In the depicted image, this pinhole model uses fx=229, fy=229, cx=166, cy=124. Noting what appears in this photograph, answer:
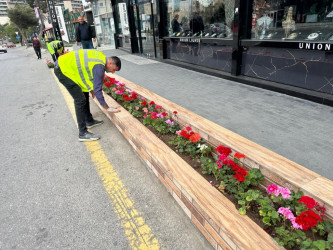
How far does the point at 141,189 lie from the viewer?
2793mm

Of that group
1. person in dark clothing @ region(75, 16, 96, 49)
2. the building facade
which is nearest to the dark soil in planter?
the building facade

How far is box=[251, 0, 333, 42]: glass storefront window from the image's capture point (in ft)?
15.8

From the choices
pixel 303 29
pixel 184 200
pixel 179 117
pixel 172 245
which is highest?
pixel 303 29

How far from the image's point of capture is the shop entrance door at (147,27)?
35.4 feet

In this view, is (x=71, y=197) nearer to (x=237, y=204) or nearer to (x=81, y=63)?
(x=237, y=204)

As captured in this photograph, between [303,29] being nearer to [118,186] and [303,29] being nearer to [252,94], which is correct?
[252,94]

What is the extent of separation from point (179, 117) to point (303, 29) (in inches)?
152

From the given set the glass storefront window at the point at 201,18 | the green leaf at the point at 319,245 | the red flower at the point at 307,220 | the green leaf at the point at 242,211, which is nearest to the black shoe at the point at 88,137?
the green leaf at the point at 242,211

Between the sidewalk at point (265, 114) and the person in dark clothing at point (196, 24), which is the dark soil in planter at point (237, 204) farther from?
the person in dark clothing at point (196, 24)

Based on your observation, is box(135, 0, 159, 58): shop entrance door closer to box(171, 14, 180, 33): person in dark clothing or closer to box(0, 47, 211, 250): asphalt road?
box(171, 14, 180, 33): person in dark clothing

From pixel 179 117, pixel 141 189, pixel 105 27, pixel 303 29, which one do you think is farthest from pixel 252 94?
pixel 105 27

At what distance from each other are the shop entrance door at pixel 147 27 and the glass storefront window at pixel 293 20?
5.76 metres

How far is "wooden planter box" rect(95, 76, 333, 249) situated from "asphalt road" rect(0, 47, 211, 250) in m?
0.20

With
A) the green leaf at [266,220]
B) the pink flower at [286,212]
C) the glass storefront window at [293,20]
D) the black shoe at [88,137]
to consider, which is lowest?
the black shoe at [88,137]
